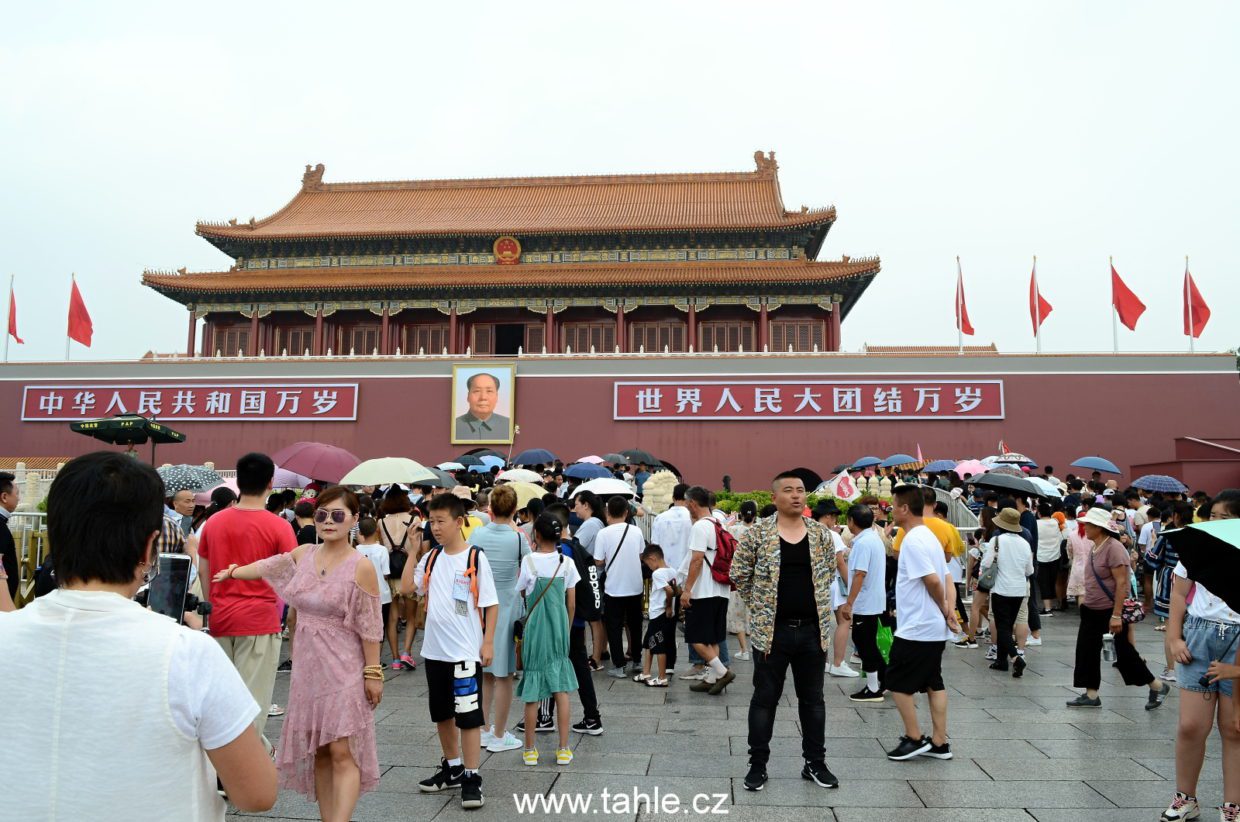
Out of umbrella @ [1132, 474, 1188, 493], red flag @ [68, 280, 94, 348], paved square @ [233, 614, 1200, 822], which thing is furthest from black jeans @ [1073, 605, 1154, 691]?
red flag @ [68, 280, 94, 348]

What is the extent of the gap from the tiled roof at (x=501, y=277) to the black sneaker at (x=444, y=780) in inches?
795

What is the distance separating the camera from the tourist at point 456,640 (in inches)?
163

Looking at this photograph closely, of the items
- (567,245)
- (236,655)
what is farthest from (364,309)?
(236,655)

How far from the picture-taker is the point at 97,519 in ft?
5.49

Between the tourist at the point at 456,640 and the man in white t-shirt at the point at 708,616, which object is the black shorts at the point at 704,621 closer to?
the man in white t-shirt at the point at 708,616

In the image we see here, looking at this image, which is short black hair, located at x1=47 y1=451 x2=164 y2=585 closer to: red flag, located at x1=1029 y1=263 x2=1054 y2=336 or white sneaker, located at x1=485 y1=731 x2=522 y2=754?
white sneaker, located at x1=485 y1=731 x2=522 y2=754

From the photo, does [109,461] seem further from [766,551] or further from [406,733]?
[406,733]

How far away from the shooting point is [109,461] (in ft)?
5.54

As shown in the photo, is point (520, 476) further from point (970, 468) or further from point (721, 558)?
point (970, 468)

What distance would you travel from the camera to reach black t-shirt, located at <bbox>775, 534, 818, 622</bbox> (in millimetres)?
4438

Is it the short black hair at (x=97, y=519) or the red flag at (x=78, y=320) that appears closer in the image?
the short black hair at (x=97, y=519)

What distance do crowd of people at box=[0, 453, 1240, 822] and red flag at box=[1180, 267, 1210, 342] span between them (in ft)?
45.9

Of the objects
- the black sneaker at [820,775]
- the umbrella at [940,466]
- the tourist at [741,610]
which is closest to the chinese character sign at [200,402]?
the umbrella at [940,466]

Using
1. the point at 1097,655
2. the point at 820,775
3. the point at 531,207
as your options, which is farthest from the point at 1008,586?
the point at 531,207
